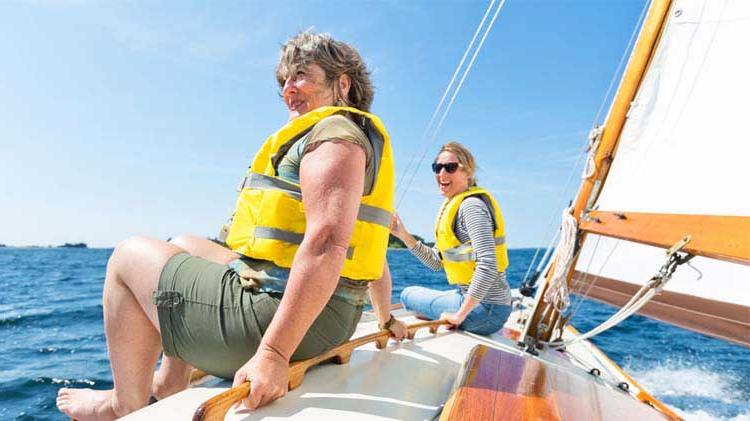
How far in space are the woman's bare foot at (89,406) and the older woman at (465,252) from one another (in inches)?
71.4

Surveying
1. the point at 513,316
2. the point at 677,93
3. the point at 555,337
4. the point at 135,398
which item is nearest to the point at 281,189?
the point at 135,398

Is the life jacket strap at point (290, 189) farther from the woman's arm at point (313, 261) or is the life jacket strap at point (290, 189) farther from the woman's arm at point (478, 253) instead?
the woman's arm at point (478, 253)

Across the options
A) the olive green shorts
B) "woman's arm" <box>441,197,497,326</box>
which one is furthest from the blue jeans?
the olive green shorts

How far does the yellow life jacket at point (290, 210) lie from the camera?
123 cm

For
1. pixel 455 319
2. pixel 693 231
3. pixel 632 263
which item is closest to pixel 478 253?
pixel 455 319

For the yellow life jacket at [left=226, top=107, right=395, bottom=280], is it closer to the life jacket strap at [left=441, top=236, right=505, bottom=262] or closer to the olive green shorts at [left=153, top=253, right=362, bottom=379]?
the olive green shorts at [left=153, top=253, right=362, bottom=379]

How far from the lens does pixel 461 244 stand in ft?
9.65

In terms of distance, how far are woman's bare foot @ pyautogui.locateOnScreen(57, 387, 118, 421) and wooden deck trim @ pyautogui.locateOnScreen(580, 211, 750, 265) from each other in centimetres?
213

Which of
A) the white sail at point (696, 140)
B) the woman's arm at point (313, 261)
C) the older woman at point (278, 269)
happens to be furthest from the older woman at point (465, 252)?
the woman's arm at point (313, 261)

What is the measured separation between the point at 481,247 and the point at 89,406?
209cm

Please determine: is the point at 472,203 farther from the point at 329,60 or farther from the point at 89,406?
the point at 89,406

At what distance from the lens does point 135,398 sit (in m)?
1.29

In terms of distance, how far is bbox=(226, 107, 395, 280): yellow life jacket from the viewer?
123 cm

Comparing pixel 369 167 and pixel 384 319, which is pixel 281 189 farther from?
pixel 384 319
